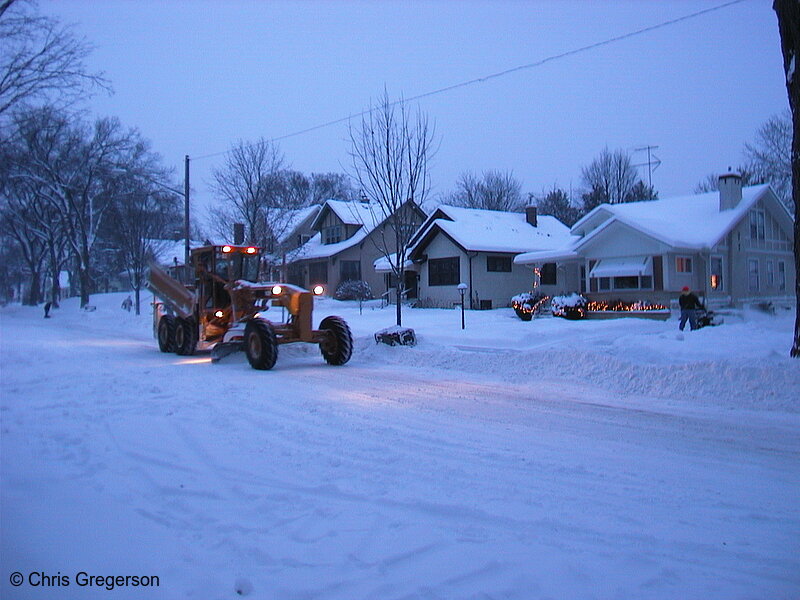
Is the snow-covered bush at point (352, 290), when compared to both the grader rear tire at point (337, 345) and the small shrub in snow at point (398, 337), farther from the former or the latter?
the grader rear tire at point (337, 345)

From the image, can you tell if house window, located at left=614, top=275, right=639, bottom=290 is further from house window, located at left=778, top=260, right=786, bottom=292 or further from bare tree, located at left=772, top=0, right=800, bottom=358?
bare tree, located at left=772, top=0, right=800, bottom=358

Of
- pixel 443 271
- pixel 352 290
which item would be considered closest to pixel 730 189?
pixel 443 271

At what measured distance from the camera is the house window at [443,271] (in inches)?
1330

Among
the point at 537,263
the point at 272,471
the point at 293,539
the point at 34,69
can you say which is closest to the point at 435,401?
the point at 272,471

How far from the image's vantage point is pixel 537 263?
1237 inches

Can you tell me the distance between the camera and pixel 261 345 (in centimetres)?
1410

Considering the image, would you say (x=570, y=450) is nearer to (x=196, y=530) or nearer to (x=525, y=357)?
(x=196, y=530)

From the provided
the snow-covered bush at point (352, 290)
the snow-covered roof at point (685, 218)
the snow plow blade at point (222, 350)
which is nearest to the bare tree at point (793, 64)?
the snow plow blade at point (222, 350)

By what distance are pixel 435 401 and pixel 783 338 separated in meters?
8.23

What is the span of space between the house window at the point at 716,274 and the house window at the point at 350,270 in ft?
70.4

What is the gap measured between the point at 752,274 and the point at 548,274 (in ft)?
31.7

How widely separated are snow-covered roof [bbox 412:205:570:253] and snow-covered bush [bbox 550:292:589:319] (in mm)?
7393

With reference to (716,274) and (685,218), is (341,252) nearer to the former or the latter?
(685,218)

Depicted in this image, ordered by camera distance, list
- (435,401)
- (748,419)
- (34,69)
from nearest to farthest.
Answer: (748,419) → (435,401) → (34,69)
